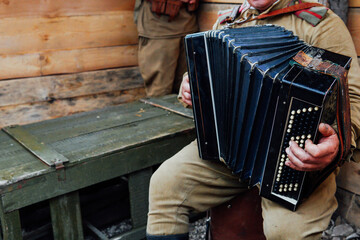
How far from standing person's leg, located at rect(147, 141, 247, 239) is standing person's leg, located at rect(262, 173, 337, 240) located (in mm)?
273

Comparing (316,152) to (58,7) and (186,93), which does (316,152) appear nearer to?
(186,93)

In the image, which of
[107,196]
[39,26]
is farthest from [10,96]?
[107,196]

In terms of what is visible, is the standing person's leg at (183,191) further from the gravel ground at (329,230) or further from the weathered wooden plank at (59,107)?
the weathered wooden plank at (59,107)

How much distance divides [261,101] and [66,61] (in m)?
2.18

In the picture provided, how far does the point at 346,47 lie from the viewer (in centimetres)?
176

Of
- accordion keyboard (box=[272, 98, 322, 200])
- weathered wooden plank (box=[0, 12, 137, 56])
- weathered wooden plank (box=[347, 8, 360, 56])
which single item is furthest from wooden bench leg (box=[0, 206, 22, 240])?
weathered wooden plank (box=[347, 8, 360, 56])

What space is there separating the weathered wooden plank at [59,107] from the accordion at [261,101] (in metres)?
1.86

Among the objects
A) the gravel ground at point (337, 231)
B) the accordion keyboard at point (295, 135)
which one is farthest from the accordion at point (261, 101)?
the gravel ground at point (337, 231)

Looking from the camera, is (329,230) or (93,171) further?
(329,230)

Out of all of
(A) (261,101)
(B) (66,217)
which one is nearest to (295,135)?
(A) (261,101)

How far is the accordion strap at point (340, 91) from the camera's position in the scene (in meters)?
1.43

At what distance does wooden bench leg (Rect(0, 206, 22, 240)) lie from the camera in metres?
1.92

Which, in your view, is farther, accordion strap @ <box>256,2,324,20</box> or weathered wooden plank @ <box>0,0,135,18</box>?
weathered wooden plank @ <box>0,0,135,18</box>

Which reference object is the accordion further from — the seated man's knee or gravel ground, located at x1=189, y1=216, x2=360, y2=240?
gravel ground, located at x1=189, y1=216, x2=360, y2=240
